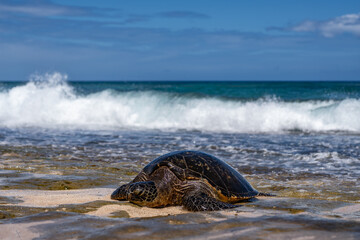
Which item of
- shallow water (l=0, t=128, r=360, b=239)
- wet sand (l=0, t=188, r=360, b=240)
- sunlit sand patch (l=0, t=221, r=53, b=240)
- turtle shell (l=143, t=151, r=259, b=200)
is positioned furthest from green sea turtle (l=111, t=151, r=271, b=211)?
sunlit sand patch (l=0, t=221, r=53, b=240)

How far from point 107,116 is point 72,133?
20.5 feet

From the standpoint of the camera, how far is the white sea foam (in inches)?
676

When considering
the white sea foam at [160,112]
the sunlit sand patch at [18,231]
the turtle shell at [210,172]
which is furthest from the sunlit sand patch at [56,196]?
the white sea foam at [160,112]

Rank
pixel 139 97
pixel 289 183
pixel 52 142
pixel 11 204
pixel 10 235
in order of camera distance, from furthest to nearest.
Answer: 1. pixel 139 97
2. pixel 52 142
3. pixel 289 183
4. pixel 11 204
5. pixel 10 235

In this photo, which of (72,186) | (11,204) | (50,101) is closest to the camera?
(11,204)

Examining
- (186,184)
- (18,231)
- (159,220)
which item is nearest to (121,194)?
(186,184)

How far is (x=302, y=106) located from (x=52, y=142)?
1287cm

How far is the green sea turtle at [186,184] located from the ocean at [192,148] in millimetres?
270

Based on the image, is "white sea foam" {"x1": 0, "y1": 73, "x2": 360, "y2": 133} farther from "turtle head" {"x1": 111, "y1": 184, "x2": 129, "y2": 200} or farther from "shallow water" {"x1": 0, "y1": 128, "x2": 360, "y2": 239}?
"turtle head" {"x1": 111, "y1": 184, "x2": 129, "y2": 200}

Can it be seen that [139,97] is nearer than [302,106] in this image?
No

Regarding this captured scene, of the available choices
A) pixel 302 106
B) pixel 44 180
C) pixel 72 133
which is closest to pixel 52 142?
pixel 72 133

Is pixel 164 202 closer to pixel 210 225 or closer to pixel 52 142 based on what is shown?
pixel 210 225

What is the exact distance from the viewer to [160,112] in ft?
69.4

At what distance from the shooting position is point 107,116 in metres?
20.3
